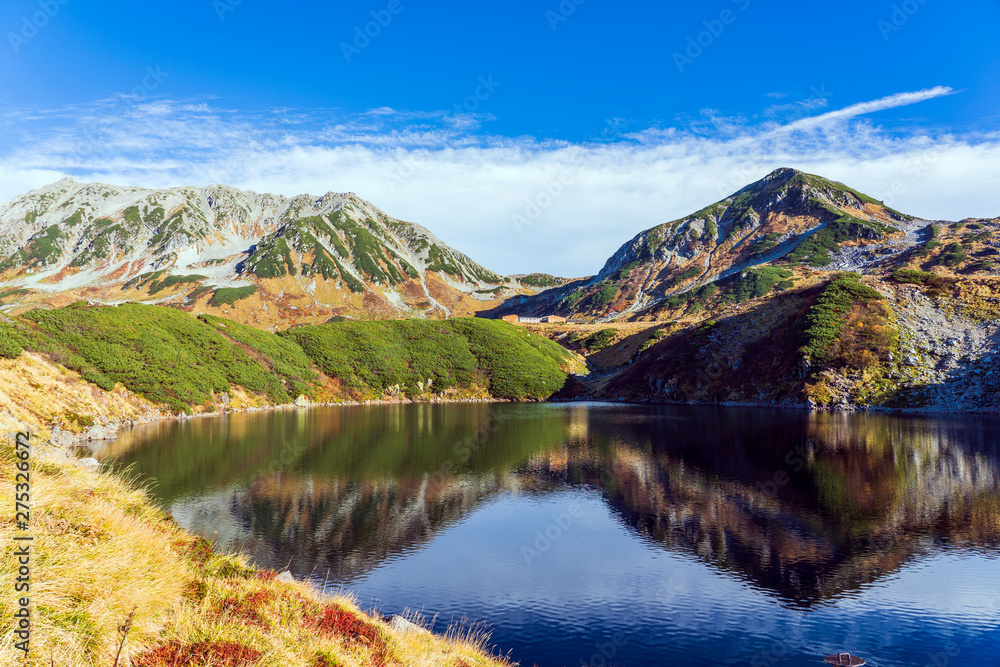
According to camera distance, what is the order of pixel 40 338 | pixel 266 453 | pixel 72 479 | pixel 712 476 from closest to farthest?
1. pixel 72 479
2. pixel 712 476
3. pixel 266 453
4. pixel 40 338

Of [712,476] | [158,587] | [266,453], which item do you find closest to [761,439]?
[712,476]

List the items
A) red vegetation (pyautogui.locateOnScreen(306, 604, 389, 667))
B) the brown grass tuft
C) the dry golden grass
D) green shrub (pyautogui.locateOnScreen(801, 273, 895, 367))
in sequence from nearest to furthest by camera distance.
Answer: the dry golden grass < the brown grass tuft < red vegetation (pyautogui.locateOnScreen(306, 604, 389, 667)) < green shrub (pyautogui.locateOnScreen(801, 273, 895, 367))

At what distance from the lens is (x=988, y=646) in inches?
653

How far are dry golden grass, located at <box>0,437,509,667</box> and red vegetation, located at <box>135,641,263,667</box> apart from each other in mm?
19

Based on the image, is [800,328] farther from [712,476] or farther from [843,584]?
[843,584]

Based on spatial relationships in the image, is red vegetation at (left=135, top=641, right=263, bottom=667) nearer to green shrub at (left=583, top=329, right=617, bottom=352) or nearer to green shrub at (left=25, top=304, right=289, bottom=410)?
green shrub at (left=25, top=304, right=289, bottom=410)

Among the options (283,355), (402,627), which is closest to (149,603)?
(402,627)

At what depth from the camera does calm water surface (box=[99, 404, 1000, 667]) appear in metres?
17.8

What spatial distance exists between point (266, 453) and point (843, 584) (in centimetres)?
4390

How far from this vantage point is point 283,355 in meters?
108

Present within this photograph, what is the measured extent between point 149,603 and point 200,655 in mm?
1749

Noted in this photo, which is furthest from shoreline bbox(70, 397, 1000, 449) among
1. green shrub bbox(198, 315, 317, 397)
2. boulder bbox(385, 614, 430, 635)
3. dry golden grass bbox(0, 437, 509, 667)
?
boulder bbox(385, 614, 430, 635)

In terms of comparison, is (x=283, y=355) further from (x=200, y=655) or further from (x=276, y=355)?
(x=200, y=655)

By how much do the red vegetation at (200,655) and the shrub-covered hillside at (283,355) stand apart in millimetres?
63335
